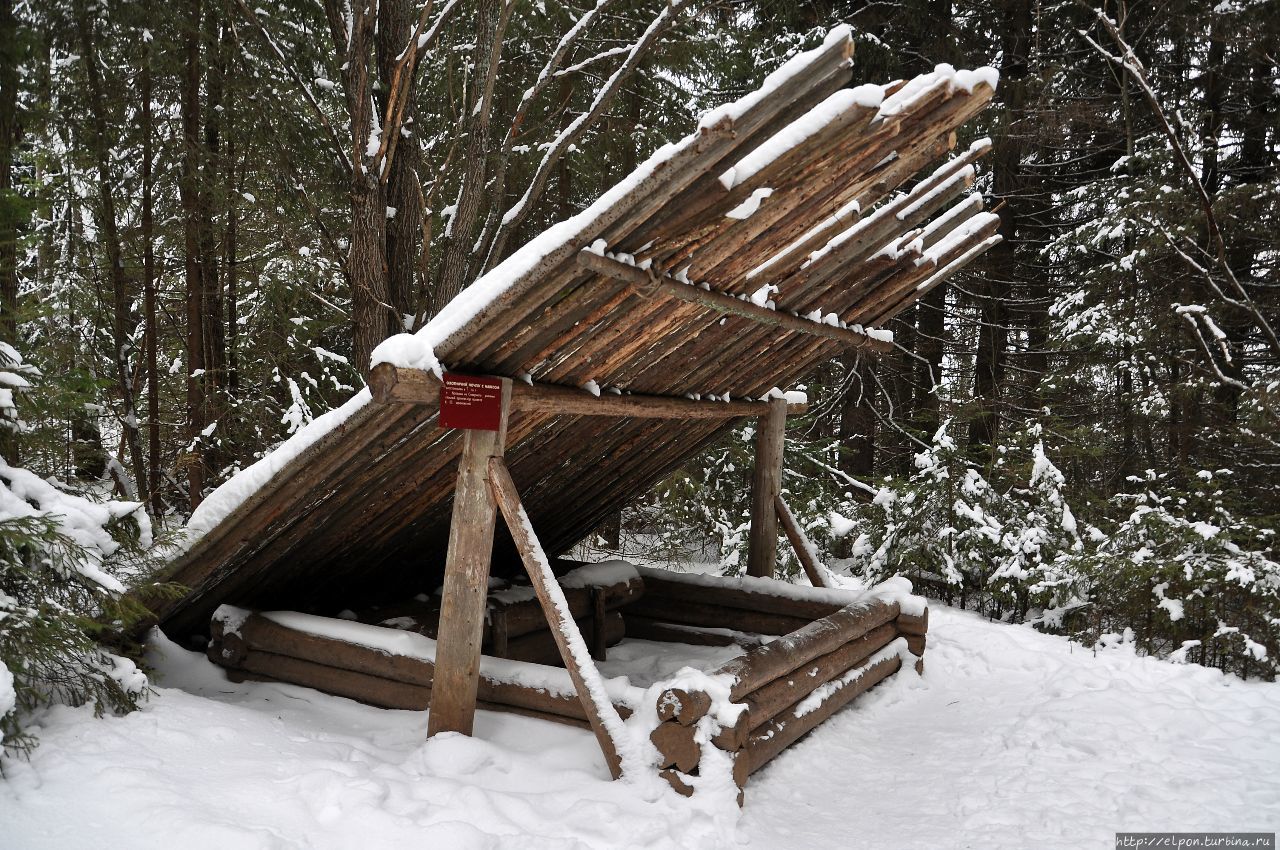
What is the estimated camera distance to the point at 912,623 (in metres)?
7.41

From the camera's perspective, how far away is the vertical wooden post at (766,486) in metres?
8.04

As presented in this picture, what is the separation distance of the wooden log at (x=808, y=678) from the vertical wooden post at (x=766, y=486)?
4.46 ft

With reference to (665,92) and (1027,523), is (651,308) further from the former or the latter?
(665,92)

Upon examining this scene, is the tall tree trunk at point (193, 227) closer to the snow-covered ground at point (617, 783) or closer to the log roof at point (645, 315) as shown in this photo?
the log roof at point (645, 315)

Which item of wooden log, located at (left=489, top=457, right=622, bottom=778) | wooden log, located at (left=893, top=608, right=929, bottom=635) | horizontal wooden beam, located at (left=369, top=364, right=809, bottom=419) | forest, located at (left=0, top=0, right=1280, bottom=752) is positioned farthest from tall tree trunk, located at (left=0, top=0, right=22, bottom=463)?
wooden log, located at (left=893, top=608, right=929, bottom=635)

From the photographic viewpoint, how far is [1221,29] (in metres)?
10.3

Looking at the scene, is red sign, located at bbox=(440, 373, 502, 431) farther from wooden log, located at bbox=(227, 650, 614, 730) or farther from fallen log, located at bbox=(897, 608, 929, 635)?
fallen log, located at bbox=(897, 608, 929, 635)

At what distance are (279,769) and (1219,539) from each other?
25.5 feet

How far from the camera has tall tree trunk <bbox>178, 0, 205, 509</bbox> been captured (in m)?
8.73

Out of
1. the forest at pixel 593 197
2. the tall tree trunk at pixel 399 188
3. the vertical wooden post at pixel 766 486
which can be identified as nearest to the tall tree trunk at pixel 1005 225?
the forest at pixel 593 197

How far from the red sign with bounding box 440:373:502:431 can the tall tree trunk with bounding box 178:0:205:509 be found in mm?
5838

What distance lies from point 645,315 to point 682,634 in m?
4.22

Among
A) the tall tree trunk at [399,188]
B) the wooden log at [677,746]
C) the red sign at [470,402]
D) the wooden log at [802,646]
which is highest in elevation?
the tall tree trunk at [399,188]

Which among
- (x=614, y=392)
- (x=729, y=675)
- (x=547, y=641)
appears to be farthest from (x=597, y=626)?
(x=729, y=675)
